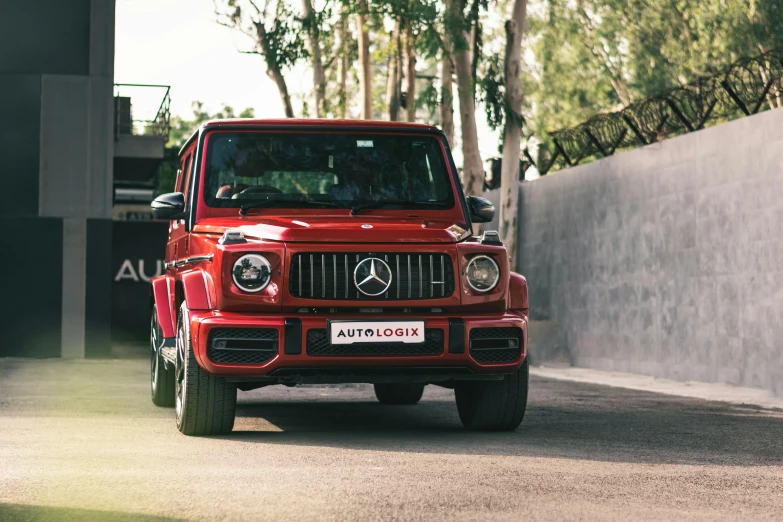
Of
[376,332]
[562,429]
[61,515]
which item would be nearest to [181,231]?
[376,332]

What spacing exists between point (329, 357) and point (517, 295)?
144 cm

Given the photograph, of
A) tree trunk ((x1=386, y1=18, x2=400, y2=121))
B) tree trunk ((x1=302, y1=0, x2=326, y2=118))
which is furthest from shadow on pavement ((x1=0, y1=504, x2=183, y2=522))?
tree trunk ((x1=302, y1=0, x2=326, y2=118))

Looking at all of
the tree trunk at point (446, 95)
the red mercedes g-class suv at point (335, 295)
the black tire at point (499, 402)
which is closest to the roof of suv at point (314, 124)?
the red mercedes g-class suv at point (335, 295)

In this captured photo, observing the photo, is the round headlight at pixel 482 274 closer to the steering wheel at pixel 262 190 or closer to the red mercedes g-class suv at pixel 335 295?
the red mercedes g-class suv at pixel 335 295

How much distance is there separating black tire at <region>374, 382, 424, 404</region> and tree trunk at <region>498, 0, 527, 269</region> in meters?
10.4

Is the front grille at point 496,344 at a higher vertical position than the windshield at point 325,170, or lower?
lower

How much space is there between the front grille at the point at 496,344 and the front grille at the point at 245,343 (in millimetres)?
1263

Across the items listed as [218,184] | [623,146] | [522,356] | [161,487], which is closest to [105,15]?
[623,146]

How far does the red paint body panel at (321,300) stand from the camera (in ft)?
27.8

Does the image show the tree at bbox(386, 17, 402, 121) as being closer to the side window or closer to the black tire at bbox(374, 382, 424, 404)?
the black tire at bbox(374, 382, 424, 404)

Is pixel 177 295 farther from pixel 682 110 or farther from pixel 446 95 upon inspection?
pixel 446 95

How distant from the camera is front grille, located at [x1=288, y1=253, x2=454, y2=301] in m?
8.54

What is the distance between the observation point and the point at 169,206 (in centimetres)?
971

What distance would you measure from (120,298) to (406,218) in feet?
70.1
